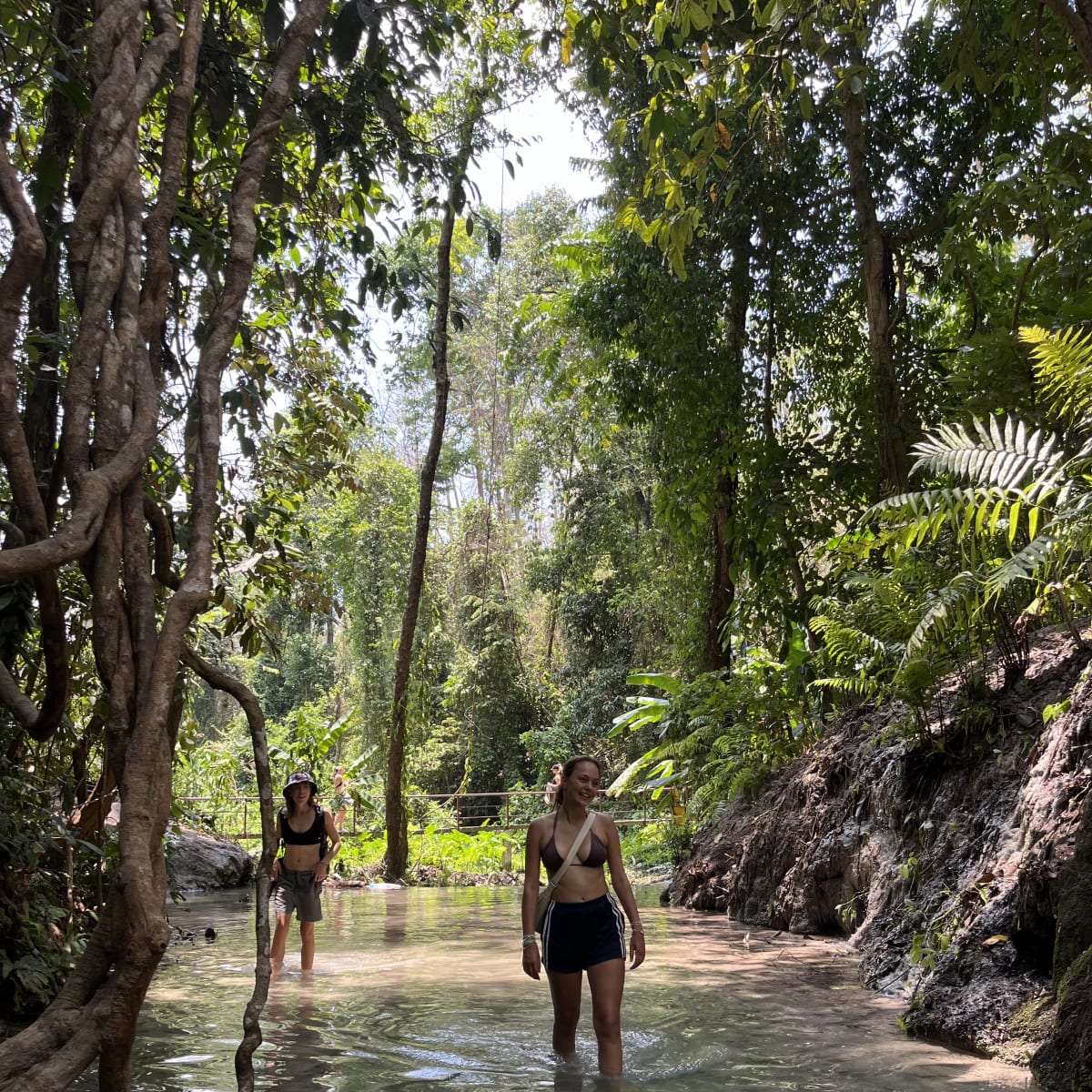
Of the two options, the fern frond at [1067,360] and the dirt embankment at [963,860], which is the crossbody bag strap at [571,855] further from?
the fern frond at [1067,360]

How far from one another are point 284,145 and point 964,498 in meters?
5.25

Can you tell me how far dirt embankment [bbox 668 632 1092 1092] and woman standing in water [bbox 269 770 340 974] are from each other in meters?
4.59

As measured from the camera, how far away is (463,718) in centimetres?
3312

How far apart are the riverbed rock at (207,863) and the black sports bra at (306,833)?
27.7 feet

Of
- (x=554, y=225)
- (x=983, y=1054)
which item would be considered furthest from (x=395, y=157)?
(x=554, y=225)

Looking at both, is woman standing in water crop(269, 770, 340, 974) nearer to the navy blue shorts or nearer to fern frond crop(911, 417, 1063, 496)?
the navy blue shorts

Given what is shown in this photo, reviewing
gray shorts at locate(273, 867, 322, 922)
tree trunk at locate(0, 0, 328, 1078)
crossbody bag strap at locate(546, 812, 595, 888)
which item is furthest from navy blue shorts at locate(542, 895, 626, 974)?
gray shorts at locate(273, 867, 322, 922)

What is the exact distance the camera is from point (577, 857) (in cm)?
603

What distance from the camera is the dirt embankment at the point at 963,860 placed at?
5.84m

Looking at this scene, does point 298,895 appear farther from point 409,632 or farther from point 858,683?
point 409,632

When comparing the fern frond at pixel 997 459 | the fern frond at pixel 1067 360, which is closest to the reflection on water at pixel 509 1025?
the fern frond at pixel 997 459

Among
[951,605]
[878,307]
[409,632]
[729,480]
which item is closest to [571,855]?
[951,605]

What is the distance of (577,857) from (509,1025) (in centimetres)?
194

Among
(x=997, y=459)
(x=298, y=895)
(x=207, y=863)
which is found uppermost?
(x=997, y=459)
